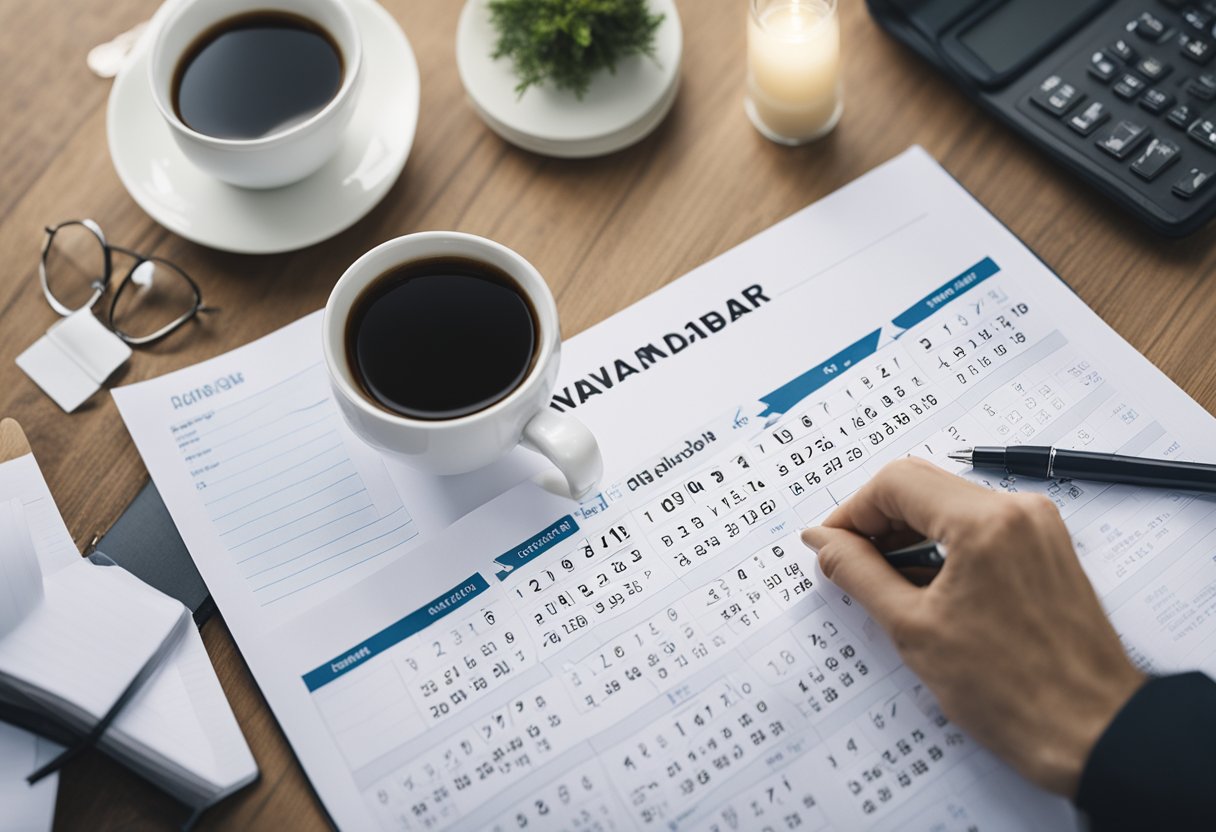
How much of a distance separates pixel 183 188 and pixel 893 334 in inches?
20.6

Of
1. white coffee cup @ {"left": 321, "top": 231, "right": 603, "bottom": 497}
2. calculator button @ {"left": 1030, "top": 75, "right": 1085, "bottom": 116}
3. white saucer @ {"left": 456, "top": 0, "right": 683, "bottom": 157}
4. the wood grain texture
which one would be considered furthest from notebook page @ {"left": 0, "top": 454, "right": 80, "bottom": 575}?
calculator button @ {"left": 1030, "top": 75, "right": 1085, "bottom": 116}

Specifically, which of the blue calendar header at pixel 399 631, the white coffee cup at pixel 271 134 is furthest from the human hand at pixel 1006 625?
the white coffee cup at pixel 271 134

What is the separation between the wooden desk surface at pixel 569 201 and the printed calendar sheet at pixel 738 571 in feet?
0.10

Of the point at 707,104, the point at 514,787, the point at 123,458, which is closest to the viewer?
the point at 514,787

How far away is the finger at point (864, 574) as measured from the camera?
1.84ft

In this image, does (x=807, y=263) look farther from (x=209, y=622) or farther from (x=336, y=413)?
(x=209, y=622)

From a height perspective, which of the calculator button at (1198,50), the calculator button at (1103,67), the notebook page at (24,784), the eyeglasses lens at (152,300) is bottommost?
the notebook page at (24,784)

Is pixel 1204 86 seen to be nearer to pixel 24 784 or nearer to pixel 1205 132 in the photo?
pixel 1205 132

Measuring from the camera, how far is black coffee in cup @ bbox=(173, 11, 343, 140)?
2.28ft

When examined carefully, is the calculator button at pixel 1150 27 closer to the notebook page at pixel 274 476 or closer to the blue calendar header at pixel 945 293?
the blue calendar header at pixel 945 293

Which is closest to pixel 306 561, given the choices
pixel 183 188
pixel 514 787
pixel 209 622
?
pixel 209 622

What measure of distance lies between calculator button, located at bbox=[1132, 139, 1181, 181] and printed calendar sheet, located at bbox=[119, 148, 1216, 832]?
9cm

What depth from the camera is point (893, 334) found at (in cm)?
69

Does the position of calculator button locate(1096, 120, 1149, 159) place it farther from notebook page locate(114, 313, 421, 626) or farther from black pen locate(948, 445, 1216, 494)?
notebook page locate(114, 313, 421, 626)
